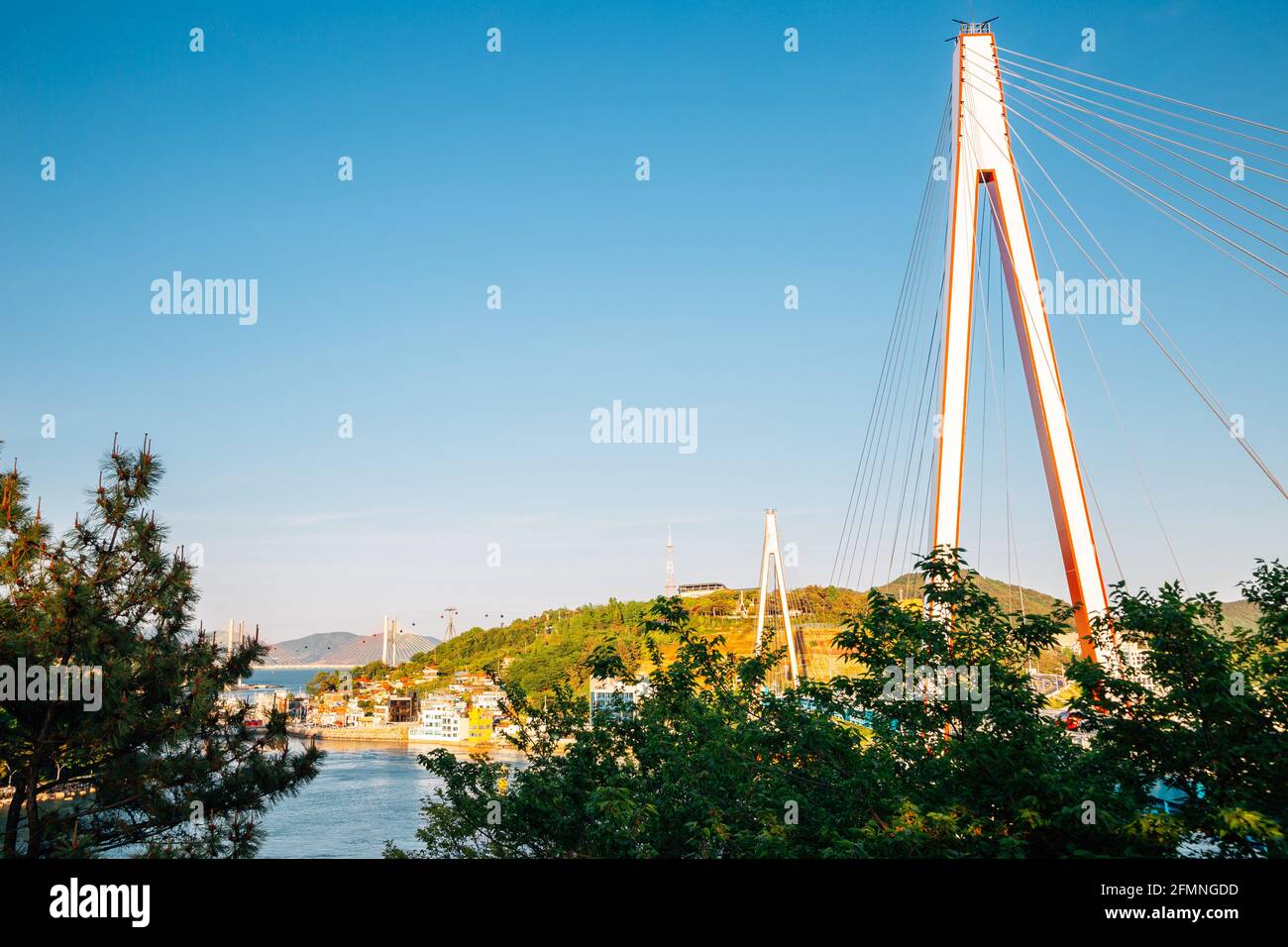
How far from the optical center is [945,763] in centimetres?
545

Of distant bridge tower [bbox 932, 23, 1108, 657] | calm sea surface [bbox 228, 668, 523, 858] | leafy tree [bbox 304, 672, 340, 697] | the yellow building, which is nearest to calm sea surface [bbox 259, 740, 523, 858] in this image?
calm sea surface [bbox 228, 668, 523, 858]

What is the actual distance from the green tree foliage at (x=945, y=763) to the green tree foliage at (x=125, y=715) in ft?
6.16

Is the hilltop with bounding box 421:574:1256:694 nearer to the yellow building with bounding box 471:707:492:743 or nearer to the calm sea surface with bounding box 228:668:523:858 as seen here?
the yellow building with bounding box 471:707:492:743

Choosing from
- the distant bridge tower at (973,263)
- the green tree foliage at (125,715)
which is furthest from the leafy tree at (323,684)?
the distant bridge tower at (973,263)

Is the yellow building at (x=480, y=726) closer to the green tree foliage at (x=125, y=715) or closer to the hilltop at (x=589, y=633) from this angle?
the hilltop at (x=589, y=633)

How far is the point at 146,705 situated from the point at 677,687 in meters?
4.81

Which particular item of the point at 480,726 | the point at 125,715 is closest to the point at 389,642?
the point at 480,726

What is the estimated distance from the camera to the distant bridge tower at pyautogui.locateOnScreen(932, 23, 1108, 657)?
28.7ft

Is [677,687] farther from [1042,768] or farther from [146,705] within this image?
[146,705]

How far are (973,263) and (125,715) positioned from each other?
947cm

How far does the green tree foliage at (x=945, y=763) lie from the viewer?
4.49 meters

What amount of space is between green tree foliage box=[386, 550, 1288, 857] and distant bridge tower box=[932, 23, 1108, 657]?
3104mm
